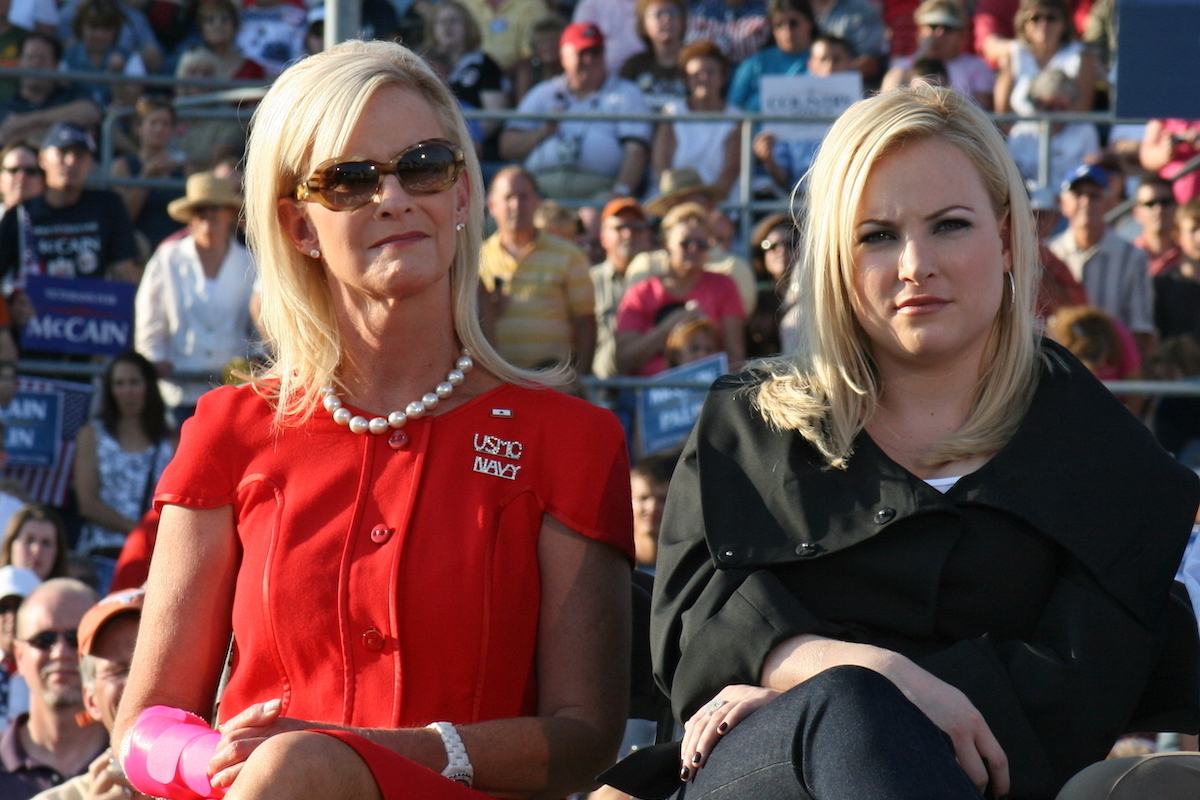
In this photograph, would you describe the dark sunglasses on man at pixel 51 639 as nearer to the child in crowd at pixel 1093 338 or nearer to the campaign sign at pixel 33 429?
the campaign sign at pixel 33 429

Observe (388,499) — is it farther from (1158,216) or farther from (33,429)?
(1158,216)

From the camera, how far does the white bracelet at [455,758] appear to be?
249 cm

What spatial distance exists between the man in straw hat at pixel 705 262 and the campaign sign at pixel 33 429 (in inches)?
116

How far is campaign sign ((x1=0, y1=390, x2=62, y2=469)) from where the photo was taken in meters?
7.64

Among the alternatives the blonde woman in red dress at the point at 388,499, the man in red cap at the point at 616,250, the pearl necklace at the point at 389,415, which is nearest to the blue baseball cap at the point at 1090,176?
the man in red cap at the point at 616,250

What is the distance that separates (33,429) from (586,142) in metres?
3.90

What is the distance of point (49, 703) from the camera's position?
489cm

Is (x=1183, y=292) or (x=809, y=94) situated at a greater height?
(x=809, y=94)

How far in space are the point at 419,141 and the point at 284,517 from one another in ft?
2.32

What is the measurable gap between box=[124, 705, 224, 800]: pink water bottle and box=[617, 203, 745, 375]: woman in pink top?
5.27 meters

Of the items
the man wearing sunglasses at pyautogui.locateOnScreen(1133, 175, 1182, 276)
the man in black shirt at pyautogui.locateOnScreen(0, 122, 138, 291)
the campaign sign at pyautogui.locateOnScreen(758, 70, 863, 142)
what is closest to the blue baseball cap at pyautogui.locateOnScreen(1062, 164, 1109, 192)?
the man wearing sunglasses at pyautogui.locateOnScreen(1133, 175, 1182, 276)

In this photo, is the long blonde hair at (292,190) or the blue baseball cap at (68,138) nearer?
the long blonde hair at (292,190)

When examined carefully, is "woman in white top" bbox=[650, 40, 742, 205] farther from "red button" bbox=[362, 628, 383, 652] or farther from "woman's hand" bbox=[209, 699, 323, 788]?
"woman's hand" bbox=[209, 699, 323, 788]

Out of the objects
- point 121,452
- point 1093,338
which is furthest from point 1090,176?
point 121,452
